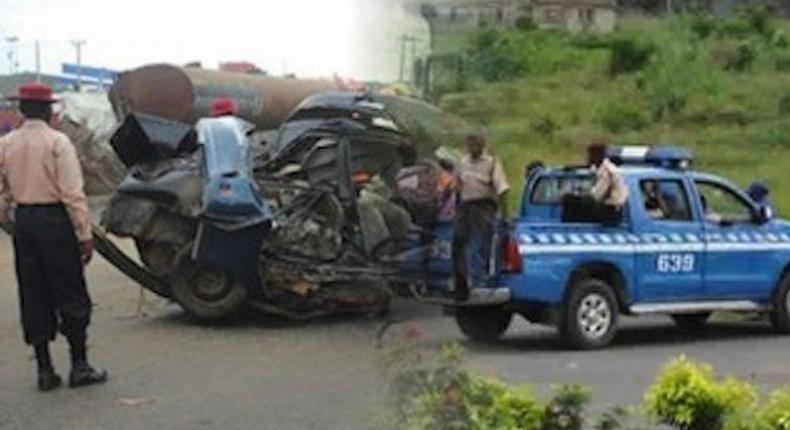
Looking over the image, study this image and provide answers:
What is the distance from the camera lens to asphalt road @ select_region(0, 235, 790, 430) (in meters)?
9.75

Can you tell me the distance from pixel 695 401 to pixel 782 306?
1100 cm

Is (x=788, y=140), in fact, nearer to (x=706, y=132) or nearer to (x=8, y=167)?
(x=706, y=132)

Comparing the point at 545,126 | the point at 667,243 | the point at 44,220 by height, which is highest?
the point at 44,220

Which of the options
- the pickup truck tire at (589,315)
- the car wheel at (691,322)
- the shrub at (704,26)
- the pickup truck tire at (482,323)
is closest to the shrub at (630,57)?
the shrub at (704,26)

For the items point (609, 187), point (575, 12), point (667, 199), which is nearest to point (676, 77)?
point (667, 199)

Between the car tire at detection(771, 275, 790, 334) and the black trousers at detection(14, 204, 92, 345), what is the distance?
26.7 feet

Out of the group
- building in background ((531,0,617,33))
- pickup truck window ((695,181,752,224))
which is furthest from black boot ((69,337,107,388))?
pickup truck window ((695,181,752,224))

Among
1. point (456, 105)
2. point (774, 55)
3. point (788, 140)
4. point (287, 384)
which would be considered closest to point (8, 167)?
point (287, 384)

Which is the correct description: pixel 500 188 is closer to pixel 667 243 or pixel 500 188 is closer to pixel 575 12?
pixel 667 243

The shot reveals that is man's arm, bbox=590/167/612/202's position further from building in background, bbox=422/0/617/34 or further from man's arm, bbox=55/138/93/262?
man's arm, bbox=55/138/93/262

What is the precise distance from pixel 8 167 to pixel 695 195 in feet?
24.1

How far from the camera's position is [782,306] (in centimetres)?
1619

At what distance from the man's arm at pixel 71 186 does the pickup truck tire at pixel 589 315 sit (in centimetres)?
556

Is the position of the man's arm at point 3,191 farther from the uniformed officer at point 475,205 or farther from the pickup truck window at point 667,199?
the pickup truck window at point 667,199
